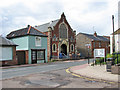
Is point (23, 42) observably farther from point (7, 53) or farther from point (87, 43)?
point (87, 43)

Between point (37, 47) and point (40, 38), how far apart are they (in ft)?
6.84

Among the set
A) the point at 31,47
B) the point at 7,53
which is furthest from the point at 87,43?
the point at 7,53

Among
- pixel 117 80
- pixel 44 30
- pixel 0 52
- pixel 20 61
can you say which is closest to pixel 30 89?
pixel 117 80

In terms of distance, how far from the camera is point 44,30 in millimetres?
38500

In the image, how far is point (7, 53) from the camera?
872 inches

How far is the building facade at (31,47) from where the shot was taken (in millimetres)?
25266

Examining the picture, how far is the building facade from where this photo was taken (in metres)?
25.3

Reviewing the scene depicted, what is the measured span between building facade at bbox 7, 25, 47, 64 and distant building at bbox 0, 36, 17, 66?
1675 mm

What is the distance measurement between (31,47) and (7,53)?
5.04m

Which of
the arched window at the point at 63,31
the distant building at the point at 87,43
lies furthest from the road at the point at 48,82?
the distant building at the point at 87,43

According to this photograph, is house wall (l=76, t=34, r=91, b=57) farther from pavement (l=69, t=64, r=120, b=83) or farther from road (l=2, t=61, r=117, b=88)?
road (l=2, t=61, r=117, b=88)

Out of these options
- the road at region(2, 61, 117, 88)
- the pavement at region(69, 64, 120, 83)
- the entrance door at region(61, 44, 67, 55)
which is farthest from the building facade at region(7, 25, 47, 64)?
the pavement at region(69, 64, 120, 83)

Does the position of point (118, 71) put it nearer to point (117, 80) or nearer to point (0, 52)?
point (117, 80)

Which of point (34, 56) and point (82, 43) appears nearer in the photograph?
point (34, 56)
